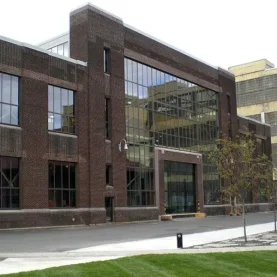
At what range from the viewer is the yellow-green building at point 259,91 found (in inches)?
3142

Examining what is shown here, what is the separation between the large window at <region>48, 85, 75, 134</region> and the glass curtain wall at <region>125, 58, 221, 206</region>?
6087 mm

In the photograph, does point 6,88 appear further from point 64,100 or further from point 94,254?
point 94,254

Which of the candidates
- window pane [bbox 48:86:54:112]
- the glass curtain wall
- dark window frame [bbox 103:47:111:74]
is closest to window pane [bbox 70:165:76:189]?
window pane [bbox 48:86:54:112]

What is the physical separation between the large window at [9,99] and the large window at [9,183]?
8.09ft

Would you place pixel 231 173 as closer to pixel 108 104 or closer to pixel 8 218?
pixel 8 218

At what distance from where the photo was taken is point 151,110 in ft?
137

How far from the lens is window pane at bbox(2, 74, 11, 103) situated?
29.3 m

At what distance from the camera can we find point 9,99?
29.6 meters

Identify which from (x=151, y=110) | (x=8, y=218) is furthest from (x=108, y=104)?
(x=8, y=218)

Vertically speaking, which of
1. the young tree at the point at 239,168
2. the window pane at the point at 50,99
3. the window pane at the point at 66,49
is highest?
the window pane at the point at 66,49

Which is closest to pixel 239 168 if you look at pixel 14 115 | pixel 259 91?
pixel 14 115

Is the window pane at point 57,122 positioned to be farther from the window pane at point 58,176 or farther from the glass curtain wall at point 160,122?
the glass curtain wall at point 160,122

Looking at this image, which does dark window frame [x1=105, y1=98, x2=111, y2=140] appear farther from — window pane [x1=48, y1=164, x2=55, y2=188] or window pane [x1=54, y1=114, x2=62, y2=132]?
window pane [x1=48, y1=164, x2=55, y2=188]

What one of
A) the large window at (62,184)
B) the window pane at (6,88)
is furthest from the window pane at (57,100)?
the window pane at (6,88)
